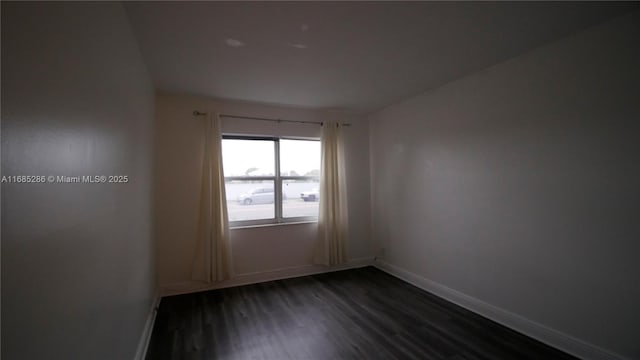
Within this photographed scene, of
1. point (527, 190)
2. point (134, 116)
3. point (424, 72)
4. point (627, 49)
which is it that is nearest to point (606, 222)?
point (527, 190)

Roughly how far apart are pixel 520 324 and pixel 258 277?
2889mm

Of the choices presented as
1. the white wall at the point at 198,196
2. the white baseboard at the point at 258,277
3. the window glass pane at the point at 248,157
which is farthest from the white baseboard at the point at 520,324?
the window glass pane at the point at 248,157

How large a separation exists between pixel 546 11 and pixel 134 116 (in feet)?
9.43

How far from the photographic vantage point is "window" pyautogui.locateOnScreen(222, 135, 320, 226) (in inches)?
141

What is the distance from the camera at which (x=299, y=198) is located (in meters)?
3.99

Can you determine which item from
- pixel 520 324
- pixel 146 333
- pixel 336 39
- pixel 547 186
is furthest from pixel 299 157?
pixel 520 324

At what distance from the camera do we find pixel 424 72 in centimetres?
271

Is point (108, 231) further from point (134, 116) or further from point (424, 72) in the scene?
point (424, 72)

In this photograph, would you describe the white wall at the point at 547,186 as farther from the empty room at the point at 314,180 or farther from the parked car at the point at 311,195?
the parked car at the point at 311,195

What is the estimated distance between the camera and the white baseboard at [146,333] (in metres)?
1.94

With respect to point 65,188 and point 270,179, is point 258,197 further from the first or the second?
point 65,188

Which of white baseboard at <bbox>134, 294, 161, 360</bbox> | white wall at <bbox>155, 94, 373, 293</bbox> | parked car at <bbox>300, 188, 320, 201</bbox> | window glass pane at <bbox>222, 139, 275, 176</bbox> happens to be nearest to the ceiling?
white wall at <bbox>155, 94, 373, 293</bbox>

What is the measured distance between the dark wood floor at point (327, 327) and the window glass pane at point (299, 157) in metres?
1.61

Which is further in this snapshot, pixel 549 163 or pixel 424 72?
pixel 424 72
